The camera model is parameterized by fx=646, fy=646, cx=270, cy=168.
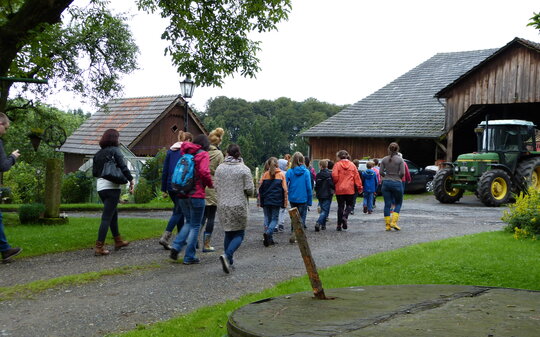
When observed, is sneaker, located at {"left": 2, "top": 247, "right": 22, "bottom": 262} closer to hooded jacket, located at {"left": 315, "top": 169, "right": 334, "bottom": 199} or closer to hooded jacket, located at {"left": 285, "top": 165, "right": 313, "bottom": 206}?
hooded jacket, located at {"left": 285, "top": 165, "right": 313, "bottom": 206}

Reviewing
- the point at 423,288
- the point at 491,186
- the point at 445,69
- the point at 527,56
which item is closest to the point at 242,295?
the point at 423,288

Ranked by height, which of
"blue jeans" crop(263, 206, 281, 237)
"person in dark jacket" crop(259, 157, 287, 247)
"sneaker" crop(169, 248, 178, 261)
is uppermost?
"person in dark jacket" crop(259, 157, 287, 247)

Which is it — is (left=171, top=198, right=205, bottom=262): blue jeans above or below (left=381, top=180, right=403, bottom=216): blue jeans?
below

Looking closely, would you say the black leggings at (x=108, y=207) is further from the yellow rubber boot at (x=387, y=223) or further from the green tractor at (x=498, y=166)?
the green tractor at (x=498, y=166)

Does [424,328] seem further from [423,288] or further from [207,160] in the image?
[207,160]

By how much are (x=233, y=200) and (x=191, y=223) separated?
88cm

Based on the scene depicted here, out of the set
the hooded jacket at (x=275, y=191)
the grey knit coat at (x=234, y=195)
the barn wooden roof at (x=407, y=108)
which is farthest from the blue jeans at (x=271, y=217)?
the barn wooden roof at (x=407, y=108)

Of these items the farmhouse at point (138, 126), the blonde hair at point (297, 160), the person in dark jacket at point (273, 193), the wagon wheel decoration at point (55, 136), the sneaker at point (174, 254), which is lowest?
the sneaker at point (174, 254)

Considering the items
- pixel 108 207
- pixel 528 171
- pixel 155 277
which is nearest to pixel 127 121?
pixel 528 171

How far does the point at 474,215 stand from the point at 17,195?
2025cm

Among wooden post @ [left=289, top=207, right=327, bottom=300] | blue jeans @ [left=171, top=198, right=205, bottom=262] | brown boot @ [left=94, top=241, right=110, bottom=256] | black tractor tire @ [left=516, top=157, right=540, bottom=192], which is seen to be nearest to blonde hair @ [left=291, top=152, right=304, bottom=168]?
blue jeans @ [left=171, top=198, right=205, bottom=262]

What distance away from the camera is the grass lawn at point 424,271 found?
20.9 feet

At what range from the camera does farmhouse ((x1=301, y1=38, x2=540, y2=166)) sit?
1060 inches

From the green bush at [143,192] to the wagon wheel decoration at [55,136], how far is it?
6679 mm
